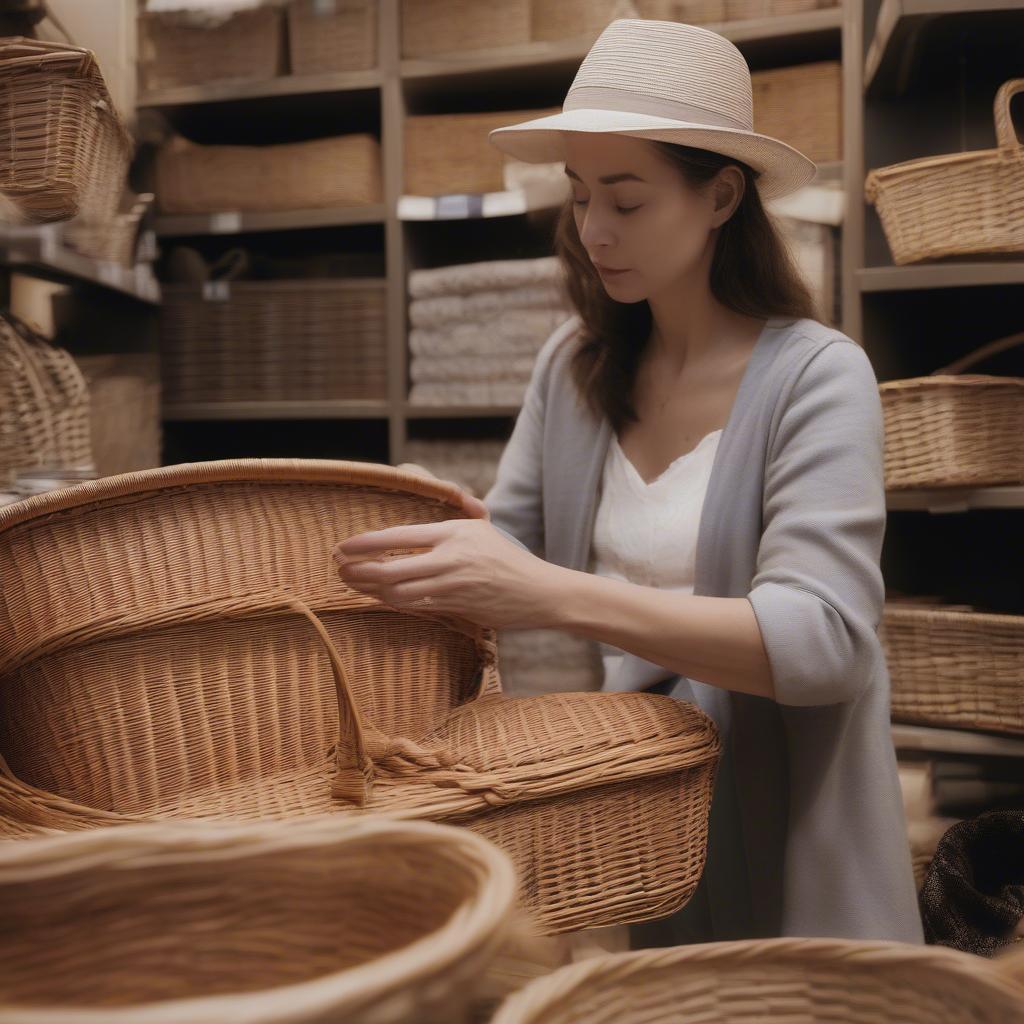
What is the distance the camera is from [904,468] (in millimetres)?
2064

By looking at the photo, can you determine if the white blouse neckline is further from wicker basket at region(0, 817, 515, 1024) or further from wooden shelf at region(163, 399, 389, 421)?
wooden shelf at region(163, 399, 389, 421)

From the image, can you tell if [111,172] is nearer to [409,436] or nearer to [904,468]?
[904,468]

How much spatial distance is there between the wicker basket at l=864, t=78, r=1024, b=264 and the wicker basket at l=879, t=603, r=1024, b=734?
66 cm

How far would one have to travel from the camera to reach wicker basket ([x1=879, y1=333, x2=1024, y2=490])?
1.99 meters

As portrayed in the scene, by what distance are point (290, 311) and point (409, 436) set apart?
0.43m

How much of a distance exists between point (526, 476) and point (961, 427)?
0.90 meters

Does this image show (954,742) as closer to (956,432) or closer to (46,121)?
(956,432)

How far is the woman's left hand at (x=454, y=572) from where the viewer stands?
0.92 m

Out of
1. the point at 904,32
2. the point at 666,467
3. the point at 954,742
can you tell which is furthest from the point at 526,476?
the point at 904,32

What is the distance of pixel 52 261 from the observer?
1417 mm

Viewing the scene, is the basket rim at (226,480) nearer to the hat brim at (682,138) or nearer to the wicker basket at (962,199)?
the hat brim at (682,138)

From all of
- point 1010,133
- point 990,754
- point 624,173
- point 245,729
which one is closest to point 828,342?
point 624,173

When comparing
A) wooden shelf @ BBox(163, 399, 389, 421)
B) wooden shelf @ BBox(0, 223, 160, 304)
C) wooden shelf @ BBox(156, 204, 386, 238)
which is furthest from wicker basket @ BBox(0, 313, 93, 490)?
wooden shelf @ BBox(156, 204, 386, 238)

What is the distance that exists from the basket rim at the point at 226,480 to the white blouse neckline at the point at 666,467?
0.41 metres
